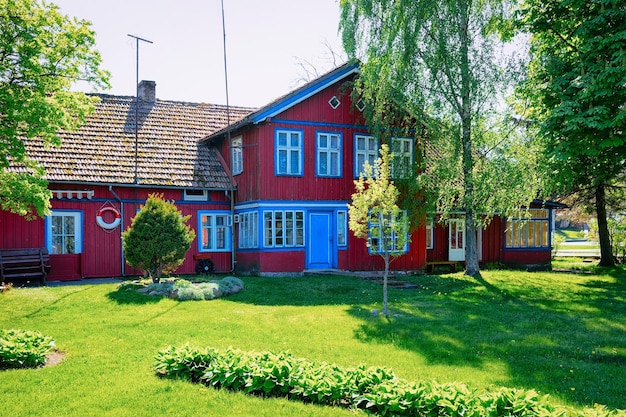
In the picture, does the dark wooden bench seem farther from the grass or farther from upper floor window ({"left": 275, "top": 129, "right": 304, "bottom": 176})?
upper floor window ({"left": 275, "top": 129, "right": 304, "bottom": 176})

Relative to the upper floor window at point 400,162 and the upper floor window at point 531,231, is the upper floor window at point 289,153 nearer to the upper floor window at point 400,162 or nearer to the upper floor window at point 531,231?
the upper floor window at point 400,162

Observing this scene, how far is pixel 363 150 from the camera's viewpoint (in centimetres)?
2273

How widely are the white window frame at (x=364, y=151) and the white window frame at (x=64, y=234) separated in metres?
10.2

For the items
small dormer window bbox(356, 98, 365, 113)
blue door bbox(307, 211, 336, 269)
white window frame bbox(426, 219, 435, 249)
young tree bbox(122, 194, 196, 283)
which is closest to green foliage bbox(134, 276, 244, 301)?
young tree bbox(122, 194, 196, 283)

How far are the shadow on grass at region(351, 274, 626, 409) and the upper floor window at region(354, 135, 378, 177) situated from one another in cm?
635

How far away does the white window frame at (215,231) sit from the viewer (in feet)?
74.3

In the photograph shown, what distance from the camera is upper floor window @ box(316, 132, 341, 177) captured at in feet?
71.8

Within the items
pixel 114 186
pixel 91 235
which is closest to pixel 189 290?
pixel 91 235

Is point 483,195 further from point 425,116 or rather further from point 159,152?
point 159,152

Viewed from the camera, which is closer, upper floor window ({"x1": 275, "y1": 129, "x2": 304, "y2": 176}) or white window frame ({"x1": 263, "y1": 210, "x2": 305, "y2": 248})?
white window frame ({"x1": 263, "y1": 210, "x2": 305, "y2": 248})

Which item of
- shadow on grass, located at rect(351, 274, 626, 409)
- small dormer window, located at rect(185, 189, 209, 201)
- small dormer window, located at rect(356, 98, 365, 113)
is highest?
small dormer window, located at rect(356, 98, 365, 113)

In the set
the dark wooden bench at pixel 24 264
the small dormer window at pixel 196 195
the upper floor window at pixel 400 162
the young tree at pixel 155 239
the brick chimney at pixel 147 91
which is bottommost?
the dark wooden bench at pixel 24 264

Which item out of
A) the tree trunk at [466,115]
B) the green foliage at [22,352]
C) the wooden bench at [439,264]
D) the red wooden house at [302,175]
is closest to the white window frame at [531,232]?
the wooden bench at [439,264]

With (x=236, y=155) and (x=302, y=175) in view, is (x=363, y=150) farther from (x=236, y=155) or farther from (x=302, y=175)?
(x=236, y=155)
